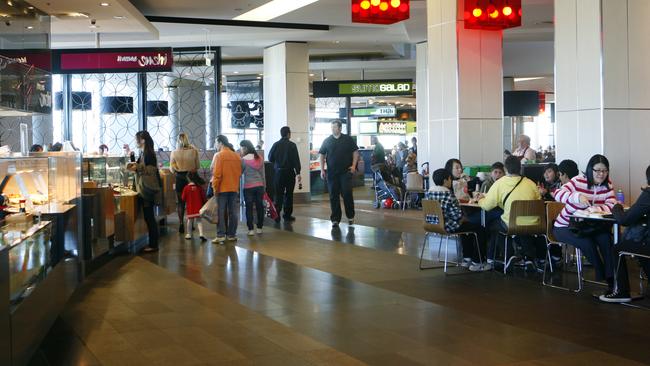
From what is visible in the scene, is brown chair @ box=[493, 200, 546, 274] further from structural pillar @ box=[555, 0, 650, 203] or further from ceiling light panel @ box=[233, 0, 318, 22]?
ceiling light panel @ box=[233, 0, 318, 22]

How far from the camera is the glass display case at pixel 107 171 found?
942cm

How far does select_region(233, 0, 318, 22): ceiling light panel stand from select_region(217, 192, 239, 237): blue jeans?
4257mm

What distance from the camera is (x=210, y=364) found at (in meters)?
4.94

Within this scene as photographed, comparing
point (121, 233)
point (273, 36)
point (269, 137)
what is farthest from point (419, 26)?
point (121, 233)

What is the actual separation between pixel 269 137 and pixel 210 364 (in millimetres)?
14091

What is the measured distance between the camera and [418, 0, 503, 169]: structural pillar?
10695mm

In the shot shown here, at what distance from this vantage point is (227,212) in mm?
11172

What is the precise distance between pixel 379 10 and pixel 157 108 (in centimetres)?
1085

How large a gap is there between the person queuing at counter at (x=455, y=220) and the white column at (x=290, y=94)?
993cm

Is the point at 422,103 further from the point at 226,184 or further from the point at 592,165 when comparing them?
the point at 592,165

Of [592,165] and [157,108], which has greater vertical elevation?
[157,108]

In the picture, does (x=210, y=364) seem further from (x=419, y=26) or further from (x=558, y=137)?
(x=419, y=26)

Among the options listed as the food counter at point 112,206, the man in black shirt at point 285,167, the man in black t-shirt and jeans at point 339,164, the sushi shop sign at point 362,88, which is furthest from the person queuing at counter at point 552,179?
the sushi shop sign at point 362,88

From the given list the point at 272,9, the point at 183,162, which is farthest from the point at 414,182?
the point at 183,162
